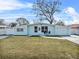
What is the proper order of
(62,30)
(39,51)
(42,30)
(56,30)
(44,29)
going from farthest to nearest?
(62,30)
(56,30)
(44,29)
(42,30)
(39,51)

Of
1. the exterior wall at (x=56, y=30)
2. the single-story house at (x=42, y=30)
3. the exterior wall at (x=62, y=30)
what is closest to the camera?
the single-story house at (x=42, y=30)

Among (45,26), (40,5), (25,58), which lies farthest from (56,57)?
(40,5)

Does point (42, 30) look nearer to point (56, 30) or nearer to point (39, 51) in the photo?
point (56, 30)

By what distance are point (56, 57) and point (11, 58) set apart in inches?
93.6

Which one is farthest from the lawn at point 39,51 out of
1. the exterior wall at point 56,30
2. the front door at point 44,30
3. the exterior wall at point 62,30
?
the exterior wall at point 62,30

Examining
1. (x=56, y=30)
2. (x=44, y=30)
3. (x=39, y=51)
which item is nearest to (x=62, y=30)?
(x=56, y=30)

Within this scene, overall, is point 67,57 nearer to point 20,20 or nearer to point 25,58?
point 25,58

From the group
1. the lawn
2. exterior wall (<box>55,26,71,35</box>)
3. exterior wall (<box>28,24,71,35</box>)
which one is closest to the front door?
exterior wall (<box>28,24,71,35</box>)

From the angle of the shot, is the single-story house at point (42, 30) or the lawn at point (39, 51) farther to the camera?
the single-story house at point (42, 30)

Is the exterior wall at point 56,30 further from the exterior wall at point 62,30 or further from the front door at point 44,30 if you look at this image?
the front door at point 44,30

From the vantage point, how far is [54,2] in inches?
2415

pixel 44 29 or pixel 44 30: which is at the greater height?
pixel 44 29

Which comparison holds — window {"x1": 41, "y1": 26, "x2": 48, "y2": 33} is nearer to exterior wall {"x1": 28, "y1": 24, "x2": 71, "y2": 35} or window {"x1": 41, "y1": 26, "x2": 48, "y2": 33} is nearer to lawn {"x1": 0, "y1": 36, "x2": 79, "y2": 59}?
exterior wall {"x1": 28, "y1": 24, "x2": 71, "y2": 35}

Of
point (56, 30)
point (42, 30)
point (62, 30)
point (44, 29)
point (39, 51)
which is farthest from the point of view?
point (62, 30)
